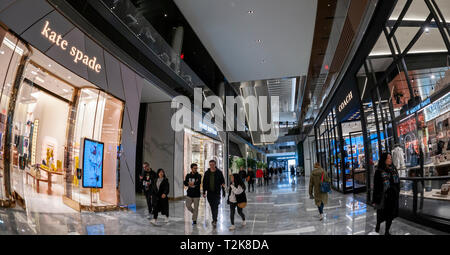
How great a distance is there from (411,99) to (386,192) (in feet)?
7.91

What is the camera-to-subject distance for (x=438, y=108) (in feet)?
14.7

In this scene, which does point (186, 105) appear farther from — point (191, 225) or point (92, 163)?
point (191, 225)

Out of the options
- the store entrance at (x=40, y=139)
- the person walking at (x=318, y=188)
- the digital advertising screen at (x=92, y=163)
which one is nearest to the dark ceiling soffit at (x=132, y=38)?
the store entrance at (x=40, y=139)

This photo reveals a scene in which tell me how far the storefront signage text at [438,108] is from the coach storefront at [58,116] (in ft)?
23.9

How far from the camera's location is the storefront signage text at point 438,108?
4.26 meters

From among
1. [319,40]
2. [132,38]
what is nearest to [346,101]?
[319,40]

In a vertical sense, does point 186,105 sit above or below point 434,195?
above

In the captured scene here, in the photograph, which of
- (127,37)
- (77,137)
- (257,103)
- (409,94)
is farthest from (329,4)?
(257,103)

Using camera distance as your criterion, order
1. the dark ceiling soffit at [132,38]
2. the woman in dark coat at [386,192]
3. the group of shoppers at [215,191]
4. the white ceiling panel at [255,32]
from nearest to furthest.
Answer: the woman in dark coat at [386,192], the group of shoppers at [215,191], the dark ceiling soffit at [132,38], the white ceiling panel at [255,32]

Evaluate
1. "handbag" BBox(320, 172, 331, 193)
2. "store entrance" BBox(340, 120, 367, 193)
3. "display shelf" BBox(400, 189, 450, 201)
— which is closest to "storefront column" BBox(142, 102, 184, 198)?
"handbag" BBox(320, 172, 331, 193)

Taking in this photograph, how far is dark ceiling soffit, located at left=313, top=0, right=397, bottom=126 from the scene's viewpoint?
5768mm

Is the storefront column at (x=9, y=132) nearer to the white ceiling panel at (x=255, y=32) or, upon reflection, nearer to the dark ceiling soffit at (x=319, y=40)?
the white ceiling panel at (x=255, y=32)

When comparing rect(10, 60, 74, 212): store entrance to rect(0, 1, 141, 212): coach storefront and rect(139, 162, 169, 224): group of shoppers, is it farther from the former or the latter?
rect(139, 162, 169, 224): group of shoppers

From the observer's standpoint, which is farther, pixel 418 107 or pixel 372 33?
pixel 372 33
